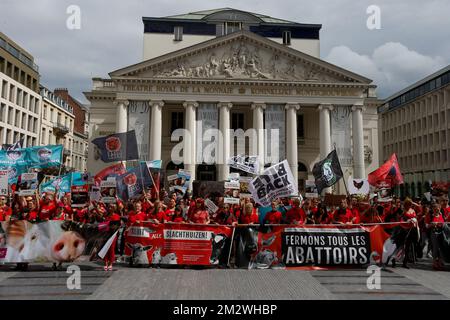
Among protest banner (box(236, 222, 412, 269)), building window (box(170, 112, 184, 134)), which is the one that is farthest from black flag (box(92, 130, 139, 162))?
building window (box(170, 112, 184, 134))

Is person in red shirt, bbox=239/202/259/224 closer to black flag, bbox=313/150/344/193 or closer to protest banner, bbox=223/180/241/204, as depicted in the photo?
protest banner, bbox=223/180/241/204

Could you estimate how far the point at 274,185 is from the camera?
36.3ft

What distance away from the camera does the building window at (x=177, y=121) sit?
134 feet

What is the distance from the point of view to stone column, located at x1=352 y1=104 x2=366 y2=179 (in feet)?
118

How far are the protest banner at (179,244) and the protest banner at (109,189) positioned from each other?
9.77ft

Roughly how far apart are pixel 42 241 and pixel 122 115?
88.7ft

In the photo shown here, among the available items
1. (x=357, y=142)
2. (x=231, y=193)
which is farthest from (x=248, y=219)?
(x=357, y=142)

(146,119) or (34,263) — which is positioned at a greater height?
(146,119)

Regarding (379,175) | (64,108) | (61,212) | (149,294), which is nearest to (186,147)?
(379,175)

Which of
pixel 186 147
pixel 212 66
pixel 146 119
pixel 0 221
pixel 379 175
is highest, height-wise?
pixel 212 66
